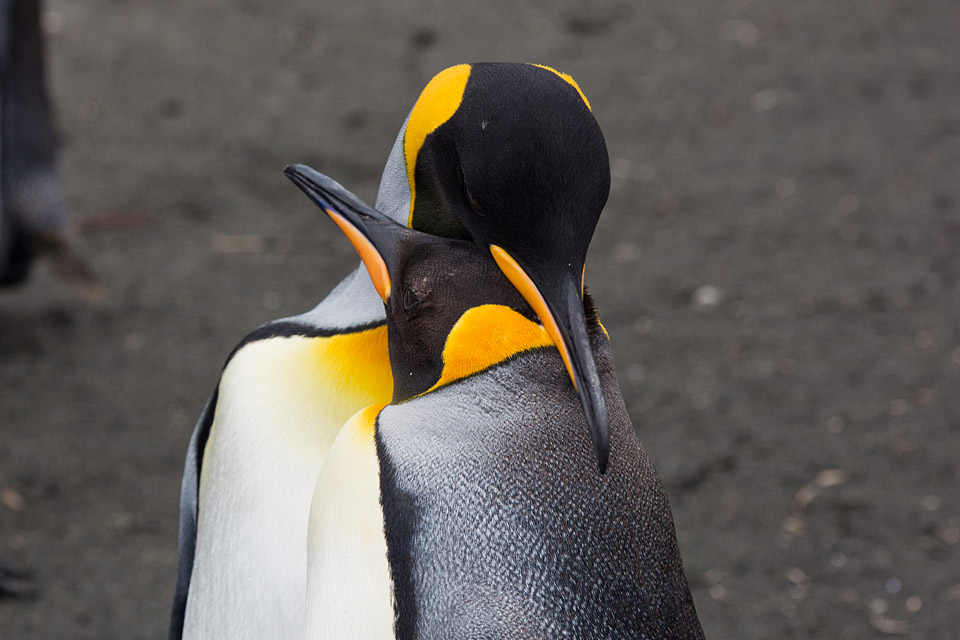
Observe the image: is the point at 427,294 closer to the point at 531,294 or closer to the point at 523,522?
the point at 531,294

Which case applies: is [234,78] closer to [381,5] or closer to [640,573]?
[381,5]

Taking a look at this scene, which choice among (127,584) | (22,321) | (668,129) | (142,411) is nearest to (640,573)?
(127,584)

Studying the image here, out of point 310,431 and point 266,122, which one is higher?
point 310,431

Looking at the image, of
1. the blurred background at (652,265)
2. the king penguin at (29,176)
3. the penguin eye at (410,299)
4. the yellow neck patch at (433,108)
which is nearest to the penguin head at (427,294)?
the penguin eye at (410,299)

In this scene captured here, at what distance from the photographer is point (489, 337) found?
1053 millimetres

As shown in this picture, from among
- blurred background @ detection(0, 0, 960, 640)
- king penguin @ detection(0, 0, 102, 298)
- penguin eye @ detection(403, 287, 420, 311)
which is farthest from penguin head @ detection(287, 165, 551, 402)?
king penguin @ detection(0, 0, 102, 298)

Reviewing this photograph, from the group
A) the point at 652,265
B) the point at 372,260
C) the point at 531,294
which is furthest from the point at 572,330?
the point at 652,265

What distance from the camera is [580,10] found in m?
4.82

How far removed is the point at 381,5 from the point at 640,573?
4.30 metres

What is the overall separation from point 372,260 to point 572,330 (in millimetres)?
298

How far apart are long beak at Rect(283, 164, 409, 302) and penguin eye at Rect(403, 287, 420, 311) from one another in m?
0.04

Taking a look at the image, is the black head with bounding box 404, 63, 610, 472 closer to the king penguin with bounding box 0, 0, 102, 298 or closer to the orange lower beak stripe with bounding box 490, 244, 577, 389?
the orange lower beak stripe with bounding box 490, 244, 577, 389

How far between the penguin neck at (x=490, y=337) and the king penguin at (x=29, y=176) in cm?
241

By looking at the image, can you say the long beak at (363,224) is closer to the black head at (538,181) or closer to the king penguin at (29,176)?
the black head at (538,181)
